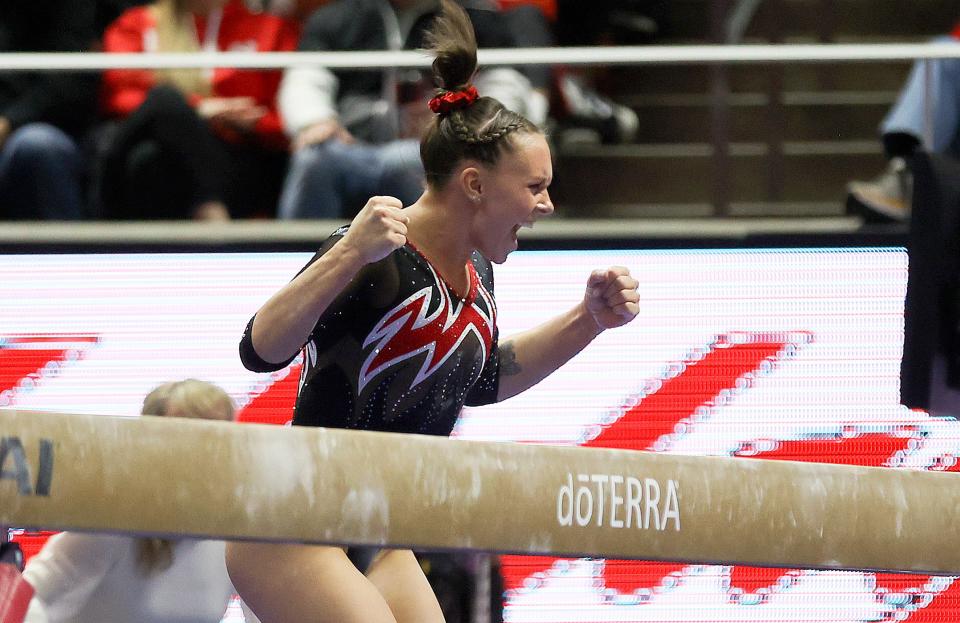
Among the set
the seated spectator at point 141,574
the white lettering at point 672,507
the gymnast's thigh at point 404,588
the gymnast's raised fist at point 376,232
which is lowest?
the seated spectator at point 141,574

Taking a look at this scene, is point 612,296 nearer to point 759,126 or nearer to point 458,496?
point 458,496

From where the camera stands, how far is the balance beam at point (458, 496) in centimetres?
222

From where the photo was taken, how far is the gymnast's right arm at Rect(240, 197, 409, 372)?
2.46 m

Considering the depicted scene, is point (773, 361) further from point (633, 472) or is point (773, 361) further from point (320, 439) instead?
point (320, 439)

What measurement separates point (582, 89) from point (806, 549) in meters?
3.68

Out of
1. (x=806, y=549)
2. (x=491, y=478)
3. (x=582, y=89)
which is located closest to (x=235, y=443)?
(x=491, y=478)

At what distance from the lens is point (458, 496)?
8.00ft

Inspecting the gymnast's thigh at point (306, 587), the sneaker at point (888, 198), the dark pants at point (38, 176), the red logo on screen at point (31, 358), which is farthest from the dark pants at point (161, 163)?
the gymnast's thigh at point (306, 587)

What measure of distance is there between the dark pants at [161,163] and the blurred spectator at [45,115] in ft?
0.49

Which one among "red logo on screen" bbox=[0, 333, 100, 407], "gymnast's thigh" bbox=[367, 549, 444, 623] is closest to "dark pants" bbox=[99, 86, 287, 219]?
"red logo on screen" bbox=[0, 333, 100, 407]

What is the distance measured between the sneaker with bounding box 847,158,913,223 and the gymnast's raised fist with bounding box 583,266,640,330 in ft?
6.18

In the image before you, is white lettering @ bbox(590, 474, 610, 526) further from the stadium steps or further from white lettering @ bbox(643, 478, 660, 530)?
the stadium steps

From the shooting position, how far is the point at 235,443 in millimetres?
2312

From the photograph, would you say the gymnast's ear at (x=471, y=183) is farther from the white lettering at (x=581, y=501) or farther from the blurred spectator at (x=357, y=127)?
the blurred spectator at (x=357, y=127)
